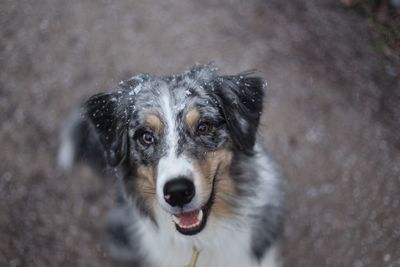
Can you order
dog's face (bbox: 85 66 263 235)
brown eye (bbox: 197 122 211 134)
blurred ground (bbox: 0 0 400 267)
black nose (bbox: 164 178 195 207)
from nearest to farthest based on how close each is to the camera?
1. black nose (bbox: 164 178 195 207)
2. dog's face (bbox: 85 66 263 235)
3. brown eye (bbox: 197 122 211 134)
4. blurred ground (bbox: 0 0 400 267)

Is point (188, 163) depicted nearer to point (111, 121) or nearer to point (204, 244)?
point (111, 121)

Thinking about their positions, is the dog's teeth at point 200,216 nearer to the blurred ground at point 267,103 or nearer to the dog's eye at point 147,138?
the dog's eye at point 147,138

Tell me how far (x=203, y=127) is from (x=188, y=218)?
538mm

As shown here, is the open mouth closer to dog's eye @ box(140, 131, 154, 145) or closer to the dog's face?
the dog's face

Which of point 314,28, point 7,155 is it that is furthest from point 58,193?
point 314,28

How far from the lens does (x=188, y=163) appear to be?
8.48 feet

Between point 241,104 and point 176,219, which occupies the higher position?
point 241,104

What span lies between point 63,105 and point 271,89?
208cm

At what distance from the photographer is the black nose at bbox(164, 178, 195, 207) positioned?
2520mm

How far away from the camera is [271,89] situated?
185 inches

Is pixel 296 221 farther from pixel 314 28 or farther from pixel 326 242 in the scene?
pixel 314 28

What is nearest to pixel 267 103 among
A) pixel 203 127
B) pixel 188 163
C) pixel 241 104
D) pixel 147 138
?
pixel 241 104

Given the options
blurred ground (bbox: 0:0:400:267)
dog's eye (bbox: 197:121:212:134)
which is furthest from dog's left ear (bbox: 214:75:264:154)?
blurred ground (bbox: 0:0:400:267)

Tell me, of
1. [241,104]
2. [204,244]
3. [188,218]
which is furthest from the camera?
[204,244]
